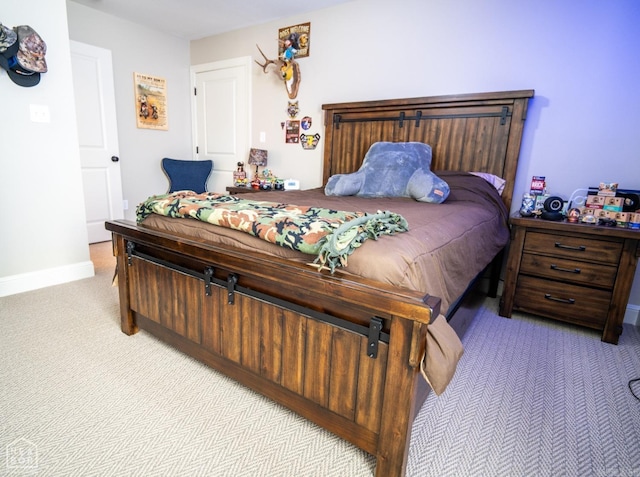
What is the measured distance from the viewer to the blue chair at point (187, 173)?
4.19 m

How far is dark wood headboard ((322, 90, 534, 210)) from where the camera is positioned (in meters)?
2.47

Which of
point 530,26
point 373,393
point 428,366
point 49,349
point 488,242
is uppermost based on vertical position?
point 530,26

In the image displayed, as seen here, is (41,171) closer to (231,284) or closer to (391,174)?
(231,284)

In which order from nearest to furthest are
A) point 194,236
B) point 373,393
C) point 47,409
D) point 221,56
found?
1. point 373,393
2. point 47,409
3. point 194,236
4. point 221,56

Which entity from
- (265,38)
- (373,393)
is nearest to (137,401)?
(373,393)

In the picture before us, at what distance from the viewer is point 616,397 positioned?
153 centimetres

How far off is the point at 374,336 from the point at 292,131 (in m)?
3.04

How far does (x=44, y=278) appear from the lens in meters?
2.59

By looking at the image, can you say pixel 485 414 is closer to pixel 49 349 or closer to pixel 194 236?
pixel 194 236

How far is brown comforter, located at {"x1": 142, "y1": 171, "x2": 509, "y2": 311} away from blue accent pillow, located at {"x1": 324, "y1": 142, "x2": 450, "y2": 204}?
13 cm

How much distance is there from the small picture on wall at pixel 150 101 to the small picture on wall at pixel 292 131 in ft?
5.61

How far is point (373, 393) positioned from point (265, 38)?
378 centimetres

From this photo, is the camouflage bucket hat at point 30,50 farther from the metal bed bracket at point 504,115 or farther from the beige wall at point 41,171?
the metal bed bracket at point 504,115

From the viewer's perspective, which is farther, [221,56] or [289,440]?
[221,56]
